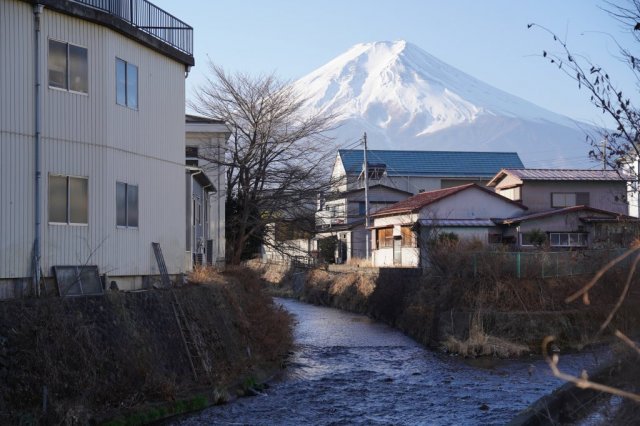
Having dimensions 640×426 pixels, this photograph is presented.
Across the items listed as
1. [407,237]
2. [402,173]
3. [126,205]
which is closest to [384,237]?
[407,237]

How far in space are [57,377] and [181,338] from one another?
14.3ft

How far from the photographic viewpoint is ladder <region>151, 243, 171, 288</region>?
1855 centimetres

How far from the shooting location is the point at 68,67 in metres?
15.7

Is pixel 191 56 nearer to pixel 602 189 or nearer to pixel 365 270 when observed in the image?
pixel 365 270

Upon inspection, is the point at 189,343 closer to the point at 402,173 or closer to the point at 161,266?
the point at 161,266

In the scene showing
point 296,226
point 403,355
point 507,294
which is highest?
point 296,226

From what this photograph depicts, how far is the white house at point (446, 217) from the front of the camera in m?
39.8

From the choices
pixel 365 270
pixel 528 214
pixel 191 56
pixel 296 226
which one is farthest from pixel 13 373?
pixel 528 214

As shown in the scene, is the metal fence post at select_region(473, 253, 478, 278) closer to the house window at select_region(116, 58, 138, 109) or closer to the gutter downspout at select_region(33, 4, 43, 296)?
the house window at select_region(116, 58, 138, 109)

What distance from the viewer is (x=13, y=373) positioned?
12.3m

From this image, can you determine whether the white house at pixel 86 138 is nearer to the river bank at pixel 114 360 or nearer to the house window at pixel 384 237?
the river bank at pixel 114 360

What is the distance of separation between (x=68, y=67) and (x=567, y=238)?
3002 cm

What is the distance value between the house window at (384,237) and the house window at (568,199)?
922cm

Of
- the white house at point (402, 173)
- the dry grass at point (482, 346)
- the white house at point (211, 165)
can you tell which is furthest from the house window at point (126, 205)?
the white house at point (402, 173)
